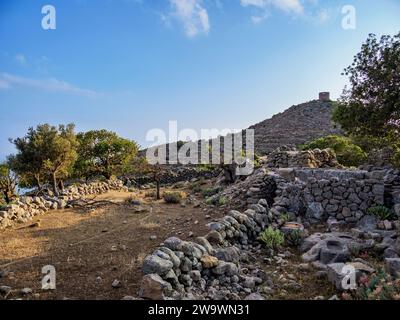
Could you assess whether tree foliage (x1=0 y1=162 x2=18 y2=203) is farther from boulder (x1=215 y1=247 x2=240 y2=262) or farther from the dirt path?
boulder (x1=215 y1=247 x2=240 y2=262)

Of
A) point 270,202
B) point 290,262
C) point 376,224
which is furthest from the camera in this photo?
point 270,202

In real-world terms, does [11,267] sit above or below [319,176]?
below

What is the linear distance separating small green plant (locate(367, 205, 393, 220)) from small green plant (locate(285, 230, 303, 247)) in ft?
9.16

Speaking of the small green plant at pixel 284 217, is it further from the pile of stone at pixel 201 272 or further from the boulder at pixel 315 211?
the pile of stone at pixel 201 272

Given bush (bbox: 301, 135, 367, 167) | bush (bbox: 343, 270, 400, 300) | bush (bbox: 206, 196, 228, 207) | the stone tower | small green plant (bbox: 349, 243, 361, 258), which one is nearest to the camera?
bush (bbox: 343, 270, 400, 300)

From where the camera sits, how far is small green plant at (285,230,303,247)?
9.02 meters

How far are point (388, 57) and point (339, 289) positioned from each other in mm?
9440

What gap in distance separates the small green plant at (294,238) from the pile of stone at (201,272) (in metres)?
1.50

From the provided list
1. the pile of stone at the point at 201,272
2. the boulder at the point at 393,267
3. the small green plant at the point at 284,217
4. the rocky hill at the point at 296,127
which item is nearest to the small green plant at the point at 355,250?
the boulder at the point at 393,267

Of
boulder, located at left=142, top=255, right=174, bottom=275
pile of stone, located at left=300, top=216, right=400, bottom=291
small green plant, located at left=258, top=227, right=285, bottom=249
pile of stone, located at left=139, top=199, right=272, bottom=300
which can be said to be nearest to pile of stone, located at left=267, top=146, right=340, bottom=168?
pile of stone, located at left=300, top=216, right=400, bottom=291

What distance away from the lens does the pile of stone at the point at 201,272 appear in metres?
5.53

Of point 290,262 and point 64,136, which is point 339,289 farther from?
point 64,136

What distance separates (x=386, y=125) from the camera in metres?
11.9
